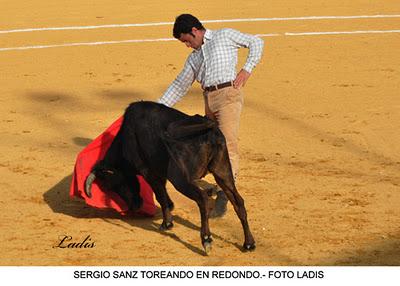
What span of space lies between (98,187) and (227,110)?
1.24 meters

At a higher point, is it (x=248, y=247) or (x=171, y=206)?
(x=248, y=247)

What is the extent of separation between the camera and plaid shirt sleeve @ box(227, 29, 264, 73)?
8.91 m

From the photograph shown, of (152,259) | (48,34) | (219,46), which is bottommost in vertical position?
(48,34)

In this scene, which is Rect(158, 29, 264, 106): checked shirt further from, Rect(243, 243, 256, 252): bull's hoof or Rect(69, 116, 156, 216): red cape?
Rect(243, 243, 256, 252): bull's hoof

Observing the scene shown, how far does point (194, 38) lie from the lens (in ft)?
28.9

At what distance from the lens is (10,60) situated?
627 inches

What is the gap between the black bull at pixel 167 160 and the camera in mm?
8008

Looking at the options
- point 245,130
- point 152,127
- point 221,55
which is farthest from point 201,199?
point 245,130

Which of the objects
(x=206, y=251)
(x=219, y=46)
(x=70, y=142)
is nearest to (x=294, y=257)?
(x=206, y=251)

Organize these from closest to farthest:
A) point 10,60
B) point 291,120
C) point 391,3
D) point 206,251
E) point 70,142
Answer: point 206,251
point 70,142
point 291,120
point 10,60
point 391,3

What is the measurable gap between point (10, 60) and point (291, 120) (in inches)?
208

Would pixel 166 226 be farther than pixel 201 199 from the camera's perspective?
Yes

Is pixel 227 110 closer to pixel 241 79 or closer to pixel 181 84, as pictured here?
pixel 241 79

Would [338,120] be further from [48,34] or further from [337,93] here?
[48,34]
